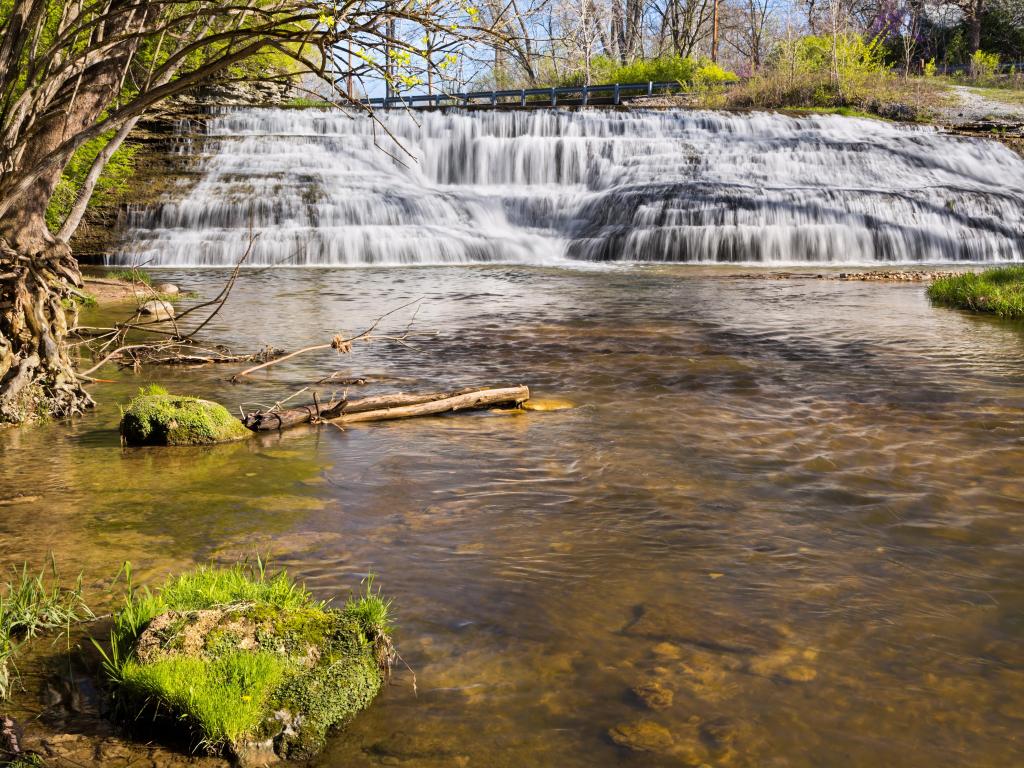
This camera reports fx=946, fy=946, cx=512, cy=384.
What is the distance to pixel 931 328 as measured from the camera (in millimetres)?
11703

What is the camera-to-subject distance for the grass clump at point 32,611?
3.24 m

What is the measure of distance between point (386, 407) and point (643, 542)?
9.93 ft

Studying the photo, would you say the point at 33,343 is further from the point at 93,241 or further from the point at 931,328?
the point at 93,241

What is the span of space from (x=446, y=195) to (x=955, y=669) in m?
25.6

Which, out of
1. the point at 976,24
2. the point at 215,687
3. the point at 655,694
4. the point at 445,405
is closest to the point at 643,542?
the point at 655,694

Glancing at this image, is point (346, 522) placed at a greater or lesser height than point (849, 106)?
lesser

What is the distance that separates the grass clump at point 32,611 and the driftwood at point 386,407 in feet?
9.12

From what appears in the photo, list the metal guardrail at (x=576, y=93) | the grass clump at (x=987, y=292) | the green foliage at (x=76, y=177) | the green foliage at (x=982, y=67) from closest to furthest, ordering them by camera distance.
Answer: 1. the grass clump at (x=987, y=292)
2. the green foliage at (x=76, y=177)
3. the metal guardrail at (x=576, y=93)
4. the green foliage at (x=982, y=67)

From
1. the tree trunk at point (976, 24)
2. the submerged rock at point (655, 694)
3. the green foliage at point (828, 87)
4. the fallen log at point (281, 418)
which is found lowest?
the submerged rock at point (655, 694)

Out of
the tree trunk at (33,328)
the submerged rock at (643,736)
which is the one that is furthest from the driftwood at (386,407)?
the submerged rock at (643,736)

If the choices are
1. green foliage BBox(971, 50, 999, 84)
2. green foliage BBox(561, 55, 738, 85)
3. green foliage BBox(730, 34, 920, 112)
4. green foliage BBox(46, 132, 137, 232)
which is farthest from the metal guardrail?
green foliage BBox(46, 132, 137, 232)

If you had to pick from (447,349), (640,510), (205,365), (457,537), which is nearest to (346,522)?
(457,537)

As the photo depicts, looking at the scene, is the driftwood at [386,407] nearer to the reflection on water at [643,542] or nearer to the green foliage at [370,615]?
the reflection on water at [643,542]

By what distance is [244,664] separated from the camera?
115 inches
